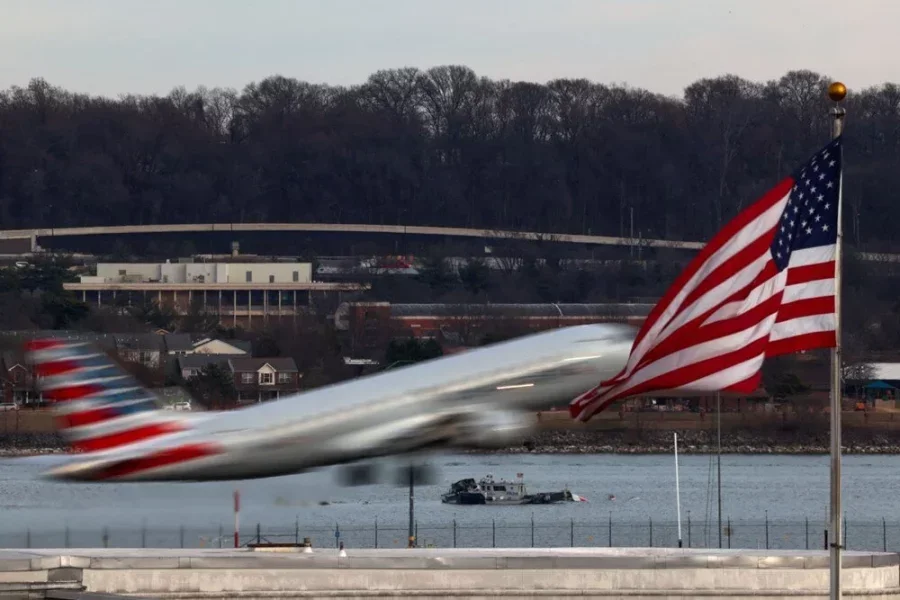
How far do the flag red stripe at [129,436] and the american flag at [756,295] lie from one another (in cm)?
1309

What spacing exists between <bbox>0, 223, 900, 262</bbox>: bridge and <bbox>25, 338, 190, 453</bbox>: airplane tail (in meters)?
106

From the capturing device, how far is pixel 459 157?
164625mm

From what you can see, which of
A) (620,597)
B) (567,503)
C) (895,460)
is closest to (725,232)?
(620,597)

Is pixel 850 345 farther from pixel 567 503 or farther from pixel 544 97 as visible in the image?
pixel 544 97

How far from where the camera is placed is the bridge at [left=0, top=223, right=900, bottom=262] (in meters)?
144

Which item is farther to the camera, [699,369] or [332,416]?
[332,416]

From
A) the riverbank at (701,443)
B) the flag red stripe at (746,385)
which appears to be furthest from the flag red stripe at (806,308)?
the riverbank at (701,443)

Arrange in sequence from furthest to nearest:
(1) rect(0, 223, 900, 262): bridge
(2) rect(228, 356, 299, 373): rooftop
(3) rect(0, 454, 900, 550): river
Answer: (1) rect(0, 223, 900, 262): bridge → (2) rect(228, 356, 299, 373): rooftop → (3) rect(0, 454, 900, 550): river

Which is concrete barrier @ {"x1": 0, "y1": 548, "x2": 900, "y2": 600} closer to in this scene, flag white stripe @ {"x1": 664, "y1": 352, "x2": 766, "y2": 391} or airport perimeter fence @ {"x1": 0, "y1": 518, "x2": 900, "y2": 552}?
flag white stripe @ {"x1": 664, "y1": 352, "x2": 766, "y2": 391}

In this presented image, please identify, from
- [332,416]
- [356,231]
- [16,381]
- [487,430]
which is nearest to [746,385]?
[332,416]

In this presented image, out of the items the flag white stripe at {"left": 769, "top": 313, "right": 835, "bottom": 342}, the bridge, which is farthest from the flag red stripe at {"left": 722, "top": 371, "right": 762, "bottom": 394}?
the bridge

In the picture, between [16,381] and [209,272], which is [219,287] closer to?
[209,272]

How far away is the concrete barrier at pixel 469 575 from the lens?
103 feet

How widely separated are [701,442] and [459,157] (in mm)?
72114
